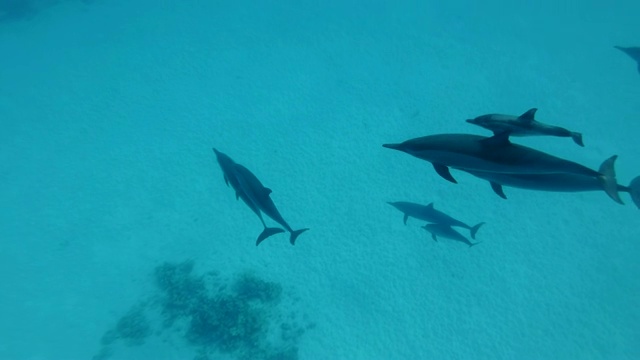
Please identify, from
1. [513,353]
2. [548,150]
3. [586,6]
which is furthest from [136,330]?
[586,6]

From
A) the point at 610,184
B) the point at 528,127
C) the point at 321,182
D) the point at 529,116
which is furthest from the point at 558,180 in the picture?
the point at 321,182

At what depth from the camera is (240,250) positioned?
11.8 meters

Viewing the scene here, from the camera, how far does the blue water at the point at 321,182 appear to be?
10.1 metres

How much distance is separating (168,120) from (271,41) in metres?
7.54

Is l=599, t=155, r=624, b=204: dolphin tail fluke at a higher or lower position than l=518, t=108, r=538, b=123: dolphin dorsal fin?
lower

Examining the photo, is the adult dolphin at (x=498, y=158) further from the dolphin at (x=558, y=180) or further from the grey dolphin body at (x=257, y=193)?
the grey dolphin body at (x=257, y=193)

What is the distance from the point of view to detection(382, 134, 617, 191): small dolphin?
10.6 ft

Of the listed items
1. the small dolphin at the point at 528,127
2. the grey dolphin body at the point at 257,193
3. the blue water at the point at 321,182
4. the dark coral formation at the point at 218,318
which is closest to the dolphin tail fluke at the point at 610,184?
the small dolphin at the point at 528,127

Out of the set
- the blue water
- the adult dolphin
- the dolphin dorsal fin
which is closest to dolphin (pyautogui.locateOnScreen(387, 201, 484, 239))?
the blue water

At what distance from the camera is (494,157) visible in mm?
3309

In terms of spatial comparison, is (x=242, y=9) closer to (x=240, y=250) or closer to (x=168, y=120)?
(x=168, y=120)

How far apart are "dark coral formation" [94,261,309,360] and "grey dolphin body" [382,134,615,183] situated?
818 centimetres

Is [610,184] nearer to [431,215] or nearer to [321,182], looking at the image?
[431,215]

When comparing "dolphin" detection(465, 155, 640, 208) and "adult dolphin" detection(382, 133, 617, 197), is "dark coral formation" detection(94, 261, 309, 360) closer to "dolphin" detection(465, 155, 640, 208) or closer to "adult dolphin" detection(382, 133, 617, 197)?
"dolphin" detection(465, 155, 640, 208)
